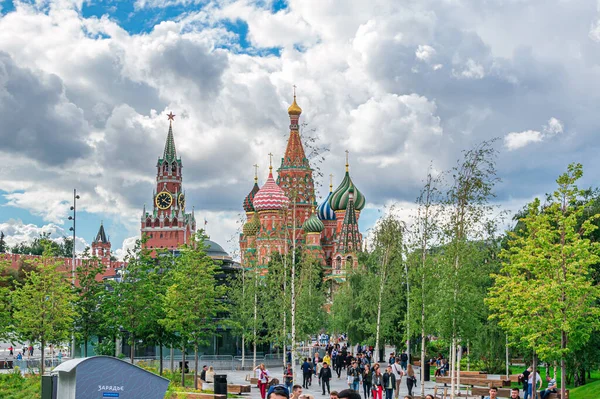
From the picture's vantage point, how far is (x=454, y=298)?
27.9 m

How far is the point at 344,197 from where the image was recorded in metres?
110

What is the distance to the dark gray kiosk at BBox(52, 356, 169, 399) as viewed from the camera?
12.8 m

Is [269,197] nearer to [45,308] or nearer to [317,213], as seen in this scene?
[317,213]

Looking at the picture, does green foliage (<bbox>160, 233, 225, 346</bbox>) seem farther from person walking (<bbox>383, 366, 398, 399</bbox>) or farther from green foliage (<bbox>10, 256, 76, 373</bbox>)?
person walking (<bbox>383, 366, 398, 399</bbox>)

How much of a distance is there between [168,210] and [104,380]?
15176 centimetres

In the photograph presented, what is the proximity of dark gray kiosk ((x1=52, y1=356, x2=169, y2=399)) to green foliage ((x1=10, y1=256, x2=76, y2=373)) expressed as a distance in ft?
75.4

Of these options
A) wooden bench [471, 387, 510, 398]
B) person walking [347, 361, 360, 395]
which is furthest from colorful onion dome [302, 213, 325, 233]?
wooden bench [471, 387, 510, 398]

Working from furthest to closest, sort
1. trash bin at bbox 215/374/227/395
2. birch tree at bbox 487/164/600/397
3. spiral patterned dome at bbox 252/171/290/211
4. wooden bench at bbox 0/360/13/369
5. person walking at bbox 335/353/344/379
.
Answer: spiral patterned dome at bbox 252/171/290/211 < wooden bench at bbox 0/360/13/369 < person walking at bbox 335/353/344/379 < trash bin at bbox 215/374/227/395 < birch tree at bbox 487/164/600/397

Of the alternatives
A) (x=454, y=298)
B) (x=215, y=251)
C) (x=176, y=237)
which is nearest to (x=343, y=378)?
(x=454, y=298)

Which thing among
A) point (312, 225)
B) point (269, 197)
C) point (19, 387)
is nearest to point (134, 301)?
point (19, 387)

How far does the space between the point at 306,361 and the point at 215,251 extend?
109ft

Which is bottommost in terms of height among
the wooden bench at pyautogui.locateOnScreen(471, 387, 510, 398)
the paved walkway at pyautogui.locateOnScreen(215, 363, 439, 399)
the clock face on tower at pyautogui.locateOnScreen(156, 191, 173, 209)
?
the paved walkway at pyautogui.locateOnScreen(215, 363, 439, 399)

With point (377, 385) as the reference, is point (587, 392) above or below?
below

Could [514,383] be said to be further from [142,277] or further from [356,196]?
[356,196]
